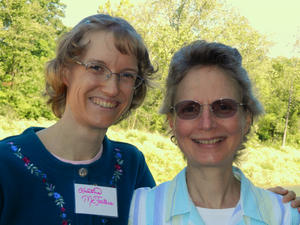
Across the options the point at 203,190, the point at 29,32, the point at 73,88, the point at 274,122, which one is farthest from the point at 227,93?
the point at 274,122

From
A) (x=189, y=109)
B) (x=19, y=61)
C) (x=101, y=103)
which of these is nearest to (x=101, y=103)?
(x=101, y=103)

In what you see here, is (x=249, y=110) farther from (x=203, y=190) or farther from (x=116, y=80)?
(x=116, y=80)

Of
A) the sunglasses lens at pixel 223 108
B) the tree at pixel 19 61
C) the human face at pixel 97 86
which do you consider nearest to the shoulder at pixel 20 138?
the human face at pixel 97 86

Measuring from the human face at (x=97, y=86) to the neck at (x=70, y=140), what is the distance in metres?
0.06

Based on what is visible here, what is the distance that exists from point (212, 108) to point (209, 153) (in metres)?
0.26

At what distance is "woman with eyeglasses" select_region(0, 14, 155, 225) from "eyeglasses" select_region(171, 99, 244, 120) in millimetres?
475

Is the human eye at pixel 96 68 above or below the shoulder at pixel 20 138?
above

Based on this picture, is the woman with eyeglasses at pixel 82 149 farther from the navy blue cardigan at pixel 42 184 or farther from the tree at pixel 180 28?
the tree at pixel 180 28

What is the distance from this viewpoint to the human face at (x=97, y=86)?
2.16m

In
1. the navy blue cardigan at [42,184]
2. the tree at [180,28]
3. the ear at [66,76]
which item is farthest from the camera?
the tree at [180,28]

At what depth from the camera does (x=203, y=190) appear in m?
2.08

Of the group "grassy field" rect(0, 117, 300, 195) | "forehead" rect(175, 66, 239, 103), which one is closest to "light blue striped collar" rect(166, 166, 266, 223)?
"forehead" rect(175, 66, 239, 103)

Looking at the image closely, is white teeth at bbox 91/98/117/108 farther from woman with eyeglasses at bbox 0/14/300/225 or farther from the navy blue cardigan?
the navy blue cardigan

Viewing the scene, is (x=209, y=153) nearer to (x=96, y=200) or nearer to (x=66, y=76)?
(x=96, y=200)
